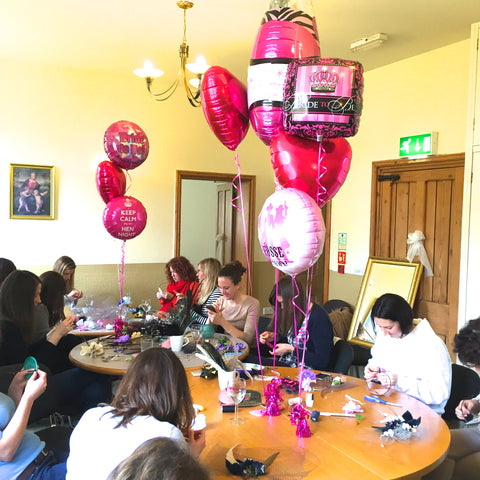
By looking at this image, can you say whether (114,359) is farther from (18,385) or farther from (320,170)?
(320,170)

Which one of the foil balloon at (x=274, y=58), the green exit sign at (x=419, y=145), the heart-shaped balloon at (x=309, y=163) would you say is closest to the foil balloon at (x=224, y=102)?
the foil balloon at (x=274, y=58)

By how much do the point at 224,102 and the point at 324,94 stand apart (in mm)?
→ 609

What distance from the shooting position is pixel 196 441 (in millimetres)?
1584

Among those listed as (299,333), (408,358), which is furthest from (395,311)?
(299,333)

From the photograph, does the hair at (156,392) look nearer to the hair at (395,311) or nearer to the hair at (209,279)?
the hair at (395,311)

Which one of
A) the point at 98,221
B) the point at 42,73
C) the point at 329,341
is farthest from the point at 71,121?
the point at 329,341

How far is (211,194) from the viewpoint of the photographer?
306 inches

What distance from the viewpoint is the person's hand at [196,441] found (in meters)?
1.55

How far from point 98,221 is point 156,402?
4.03 metres

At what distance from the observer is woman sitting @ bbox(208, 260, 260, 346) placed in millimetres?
3571

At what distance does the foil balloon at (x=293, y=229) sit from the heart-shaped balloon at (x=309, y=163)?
10 centimetres

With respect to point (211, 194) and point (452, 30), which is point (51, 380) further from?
point (211, 194)

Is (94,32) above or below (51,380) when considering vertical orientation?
above

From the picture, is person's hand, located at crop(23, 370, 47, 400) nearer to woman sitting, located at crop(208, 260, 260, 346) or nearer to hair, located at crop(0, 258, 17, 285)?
woman sitting, located at crop(208, 260, 260, 346)
